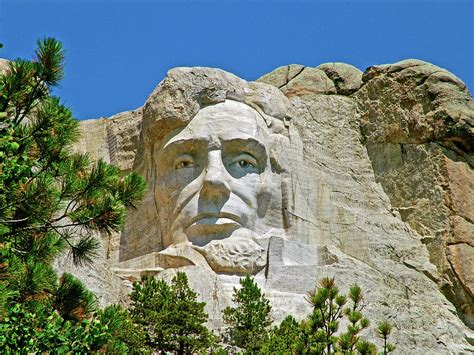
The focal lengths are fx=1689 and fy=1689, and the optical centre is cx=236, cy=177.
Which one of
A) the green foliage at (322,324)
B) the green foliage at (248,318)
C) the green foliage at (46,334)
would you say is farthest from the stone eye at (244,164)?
the green foliage at (46,334)

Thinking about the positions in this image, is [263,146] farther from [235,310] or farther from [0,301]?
[0,301]

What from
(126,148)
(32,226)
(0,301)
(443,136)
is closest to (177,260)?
(126,148)

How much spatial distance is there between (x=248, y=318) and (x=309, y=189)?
13.5 feet

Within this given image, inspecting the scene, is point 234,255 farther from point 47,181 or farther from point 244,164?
point 47,181

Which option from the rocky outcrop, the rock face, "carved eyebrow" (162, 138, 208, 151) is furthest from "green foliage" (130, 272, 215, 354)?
the rocky outcrop

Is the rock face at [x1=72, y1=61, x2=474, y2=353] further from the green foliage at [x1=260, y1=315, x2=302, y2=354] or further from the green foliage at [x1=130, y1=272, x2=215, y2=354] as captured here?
the green foliage at [x1=260, y1=315, x2=302, y2=354]

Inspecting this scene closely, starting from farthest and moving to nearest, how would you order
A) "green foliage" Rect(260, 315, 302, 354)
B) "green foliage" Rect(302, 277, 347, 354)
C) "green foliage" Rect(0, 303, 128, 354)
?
1. "green foliage" Rect(260, 315, 302, 354)
2. "green foliage" Rect(302, 277, 347, 354)
3. "green foliage" Rect(0, 303, 128, 354)

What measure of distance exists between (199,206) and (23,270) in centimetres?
718

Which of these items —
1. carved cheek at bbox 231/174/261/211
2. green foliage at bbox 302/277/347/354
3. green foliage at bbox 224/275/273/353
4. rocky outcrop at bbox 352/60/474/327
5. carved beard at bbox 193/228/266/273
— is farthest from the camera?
rocky outcrop at bbox 352/60/474/327

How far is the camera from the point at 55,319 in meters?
16.0

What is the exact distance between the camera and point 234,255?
23.3 meters

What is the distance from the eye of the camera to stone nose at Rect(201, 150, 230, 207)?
2353 cm

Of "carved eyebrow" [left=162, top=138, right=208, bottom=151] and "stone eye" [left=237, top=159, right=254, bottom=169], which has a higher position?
"carved eyebrow" [left=162, top=138, right=208, bottom=151]

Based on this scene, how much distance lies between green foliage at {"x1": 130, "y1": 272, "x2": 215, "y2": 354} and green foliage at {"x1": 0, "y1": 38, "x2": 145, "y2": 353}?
2.62 meters
